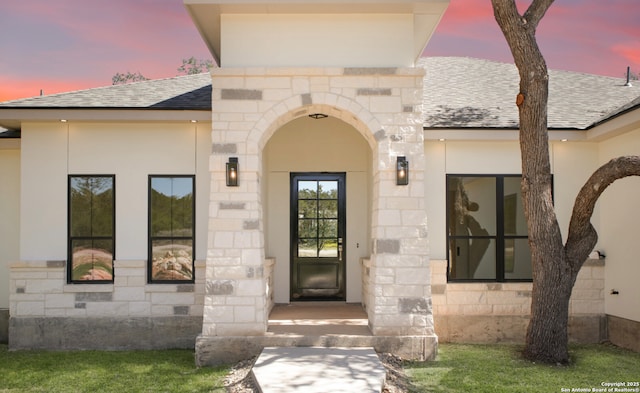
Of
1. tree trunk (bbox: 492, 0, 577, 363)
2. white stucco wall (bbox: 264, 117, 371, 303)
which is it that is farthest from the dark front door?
tree trunk (bbox: 492, 0, 577, 363)

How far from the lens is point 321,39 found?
7.07m

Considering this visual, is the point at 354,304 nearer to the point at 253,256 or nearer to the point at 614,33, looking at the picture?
the point at 253,256

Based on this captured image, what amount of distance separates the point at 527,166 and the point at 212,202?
420 cm

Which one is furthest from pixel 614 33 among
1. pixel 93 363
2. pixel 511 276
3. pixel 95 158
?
pixel 93 363

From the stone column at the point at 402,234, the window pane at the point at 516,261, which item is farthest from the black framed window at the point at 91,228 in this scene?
the window pane at the point at 516,261

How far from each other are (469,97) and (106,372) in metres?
7.35

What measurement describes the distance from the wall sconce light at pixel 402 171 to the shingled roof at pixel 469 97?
4.48ft

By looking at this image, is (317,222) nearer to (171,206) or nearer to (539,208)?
(171,206)

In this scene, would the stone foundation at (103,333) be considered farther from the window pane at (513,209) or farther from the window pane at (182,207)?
the window pane at (513,209)

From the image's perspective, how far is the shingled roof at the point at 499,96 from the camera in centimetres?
823

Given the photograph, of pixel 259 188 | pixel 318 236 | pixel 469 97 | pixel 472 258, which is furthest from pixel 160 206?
pixel 469 97

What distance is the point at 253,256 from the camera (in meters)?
6.77

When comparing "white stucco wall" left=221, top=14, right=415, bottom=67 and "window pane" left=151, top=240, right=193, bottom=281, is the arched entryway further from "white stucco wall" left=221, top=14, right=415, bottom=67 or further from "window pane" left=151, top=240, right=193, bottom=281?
"window pane" left=151, top=240, right=193, bottom=281

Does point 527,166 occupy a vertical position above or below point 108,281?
above
